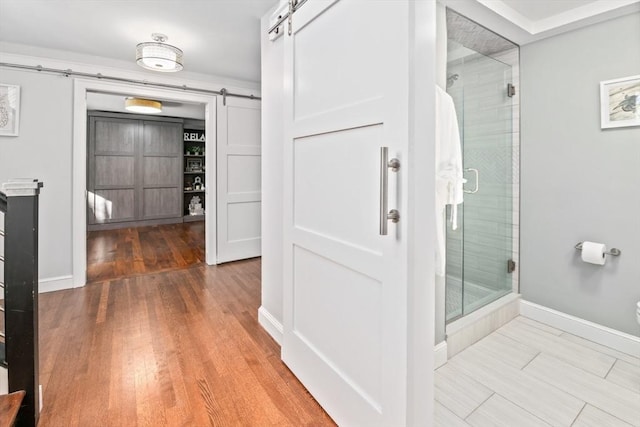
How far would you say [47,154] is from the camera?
3.12 m

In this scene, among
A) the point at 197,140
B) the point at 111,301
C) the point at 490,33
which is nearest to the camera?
the point at 490,33

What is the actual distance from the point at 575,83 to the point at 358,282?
2268 mm

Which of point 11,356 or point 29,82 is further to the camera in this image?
point 29,82

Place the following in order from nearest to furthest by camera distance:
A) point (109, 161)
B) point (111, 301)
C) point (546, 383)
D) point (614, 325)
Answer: point (546, 383)
point (614, 325)
point (111, 301)
point (109, 161)

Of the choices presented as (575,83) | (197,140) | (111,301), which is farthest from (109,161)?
(575,83)

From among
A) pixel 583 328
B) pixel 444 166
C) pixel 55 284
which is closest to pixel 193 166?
pixel 55 284

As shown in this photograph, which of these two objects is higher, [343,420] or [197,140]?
[197,140]

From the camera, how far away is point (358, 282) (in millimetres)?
1340

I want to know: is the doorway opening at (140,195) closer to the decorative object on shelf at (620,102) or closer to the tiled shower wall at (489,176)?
the tiled shower wall at (489,176)

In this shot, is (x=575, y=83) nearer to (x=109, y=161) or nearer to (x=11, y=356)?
(x=11, y=356)

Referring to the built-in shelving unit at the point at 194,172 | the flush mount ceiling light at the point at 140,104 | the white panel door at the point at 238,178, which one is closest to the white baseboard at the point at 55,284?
the white panel door at the point at 238,178

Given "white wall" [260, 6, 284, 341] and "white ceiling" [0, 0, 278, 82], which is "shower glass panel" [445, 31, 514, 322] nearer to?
"white wall" [260, 6, 284, 341]

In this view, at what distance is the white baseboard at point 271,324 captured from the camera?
224 centimetres

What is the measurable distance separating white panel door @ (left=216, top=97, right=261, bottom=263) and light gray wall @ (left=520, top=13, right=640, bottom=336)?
303 centimetres
